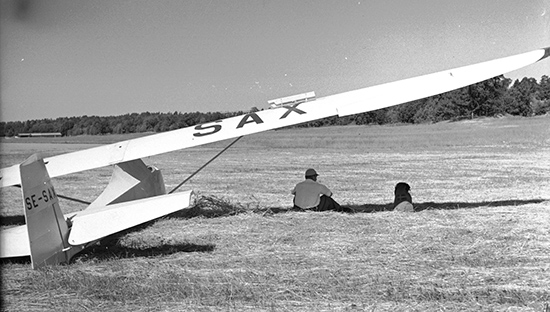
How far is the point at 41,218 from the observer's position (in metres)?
5.87

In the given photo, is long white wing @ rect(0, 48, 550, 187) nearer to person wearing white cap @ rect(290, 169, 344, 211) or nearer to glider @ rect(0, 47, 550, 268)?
glider @ rect(0, 47, 550, 268)

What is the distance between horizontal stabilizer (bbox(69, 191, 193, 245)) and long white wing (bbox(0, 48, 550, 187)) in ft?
7.69

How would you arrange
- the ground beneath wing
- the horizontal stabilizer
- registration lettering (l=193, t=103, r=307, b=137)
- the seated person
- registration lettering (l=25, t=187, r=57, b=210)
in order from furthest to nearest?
the seated person < registration lettering (l=193, t=103, r=307, b=137) < the ground beneath wing < the horizontal stabilizer < registration lettering (l=25, t=187, r=57, b=210)

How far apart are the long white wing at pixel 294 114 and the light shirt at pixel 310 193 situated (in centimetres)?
131

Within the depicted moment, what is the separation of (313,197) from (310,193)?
3.4 inches

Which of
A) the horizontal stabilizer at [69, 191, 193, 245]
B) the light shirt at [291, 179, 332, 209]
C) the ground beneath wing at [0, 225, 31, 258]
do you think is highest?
the horizontal stabilizer at [69, 191, 193, 245]

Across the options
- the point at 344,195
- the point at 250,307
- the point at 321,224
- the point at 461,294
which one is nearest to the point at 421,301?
the point at 461,294

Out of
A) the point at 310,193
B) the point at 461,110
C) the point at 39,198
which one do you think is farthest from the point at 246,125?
the point at 461,110

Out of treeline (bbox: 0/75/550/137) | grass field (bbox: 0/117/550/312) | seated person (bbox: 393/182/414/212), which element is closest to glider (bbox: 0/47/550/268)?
grass field (bbox: 0/117/550/312)

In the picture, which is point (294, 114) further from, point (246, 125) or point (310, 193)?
point (310, 193)

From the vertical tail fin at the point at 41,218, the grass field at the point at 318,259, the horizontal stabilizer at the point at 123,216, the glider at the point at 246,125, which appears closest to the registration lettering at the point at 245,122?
the glider at the point at 246,125

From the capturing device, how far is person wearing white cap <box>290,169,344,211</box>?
9570 mm

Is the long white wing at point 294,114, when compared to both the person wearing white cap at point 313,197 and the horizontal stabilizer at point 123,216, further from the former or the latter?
the horizontal stabilizer at point 123,216

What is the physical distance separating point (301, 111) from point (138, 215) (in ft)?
12.2
